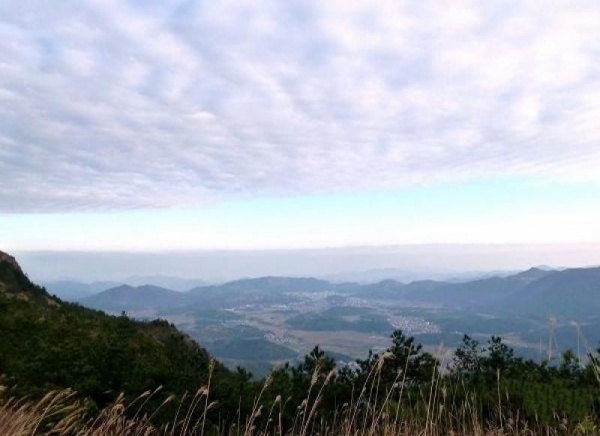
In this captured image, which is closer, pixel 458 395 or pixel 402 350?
pixel 458 395

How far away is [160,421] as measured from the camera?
337 inches

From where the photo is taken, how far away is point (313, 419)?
852 centimetres

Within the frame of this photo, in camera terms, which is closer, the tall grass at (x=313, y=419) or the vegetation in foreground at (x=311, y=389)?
the tall grass at (x=313, y=419)

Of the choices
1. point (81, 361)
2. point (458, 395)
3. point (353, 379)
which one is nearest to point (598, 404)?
point (458, 395)

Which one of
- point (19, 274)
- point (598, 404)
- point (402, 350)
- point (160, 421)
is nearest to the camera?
point (598, 404)

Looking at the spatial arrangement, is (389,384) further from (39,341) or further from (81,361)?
(39,341)

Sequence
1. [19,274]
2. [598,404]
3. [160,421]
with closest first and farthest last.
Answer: [598,404] → [160,421] → [19,274]

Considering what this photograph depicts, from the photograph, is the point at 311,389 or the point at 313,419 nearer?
the point at 313,419

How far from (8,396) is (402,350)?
754 cm

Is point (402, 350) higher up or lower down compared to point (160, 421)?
higher up

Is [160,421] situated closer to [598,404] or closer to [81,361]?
[81,361]

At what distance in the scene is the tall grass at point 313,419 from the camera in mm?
5585

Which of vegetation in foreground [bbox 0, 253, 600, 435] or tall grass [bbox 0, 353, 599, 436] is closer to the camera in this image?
tall grass [bbox 0, 353, 599, 436]

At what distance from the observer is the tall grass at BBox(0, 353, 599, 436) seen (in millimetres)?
5585
